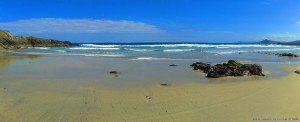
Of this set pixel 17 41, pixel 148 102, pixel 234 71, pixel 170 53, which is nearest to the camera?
pixel 148 102

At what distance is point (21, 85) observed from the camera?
10.6 m

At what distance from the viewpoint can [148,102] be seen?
8.14 m

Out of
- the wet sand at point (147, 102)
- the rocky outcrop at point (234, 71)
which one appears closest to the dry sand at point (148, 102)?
the wet sand at point (147, 102)

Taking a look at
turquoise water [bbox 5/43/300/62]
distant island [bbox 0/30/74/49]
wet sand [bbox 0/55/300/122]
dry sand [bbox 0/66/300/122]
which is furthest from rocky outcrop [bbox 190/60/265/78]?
distant island [bbox 0/30/74/49]

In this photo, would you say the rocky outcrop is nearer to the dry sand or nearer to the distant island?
the dry sand

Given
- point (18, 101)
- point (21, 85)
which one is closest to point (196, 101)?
point (18, 101)

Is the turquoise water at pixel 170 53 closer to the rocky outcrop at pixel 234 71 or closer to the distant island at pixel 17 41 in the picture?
the distant island at pixel 17 41

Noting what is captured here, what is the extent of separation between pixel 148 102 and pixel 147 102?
0.03m

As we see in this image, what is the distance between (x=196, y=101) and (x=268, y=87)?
→ 414cm

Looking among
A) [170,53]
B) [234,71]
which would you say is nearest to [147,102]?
[234,71]

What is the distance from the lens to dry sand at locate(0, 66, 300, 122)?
266 inches

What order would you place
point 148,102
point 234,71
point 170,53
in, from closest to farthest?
point 148,102 < point 234,71 < point 170,53

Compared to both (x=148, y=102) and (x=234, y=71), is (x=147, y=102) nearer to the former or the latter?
(x=148, y=102)

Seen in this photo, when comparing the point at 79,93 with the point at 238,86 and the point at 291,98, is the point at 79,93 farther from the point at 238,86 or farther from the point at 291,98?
the point at 291,98
